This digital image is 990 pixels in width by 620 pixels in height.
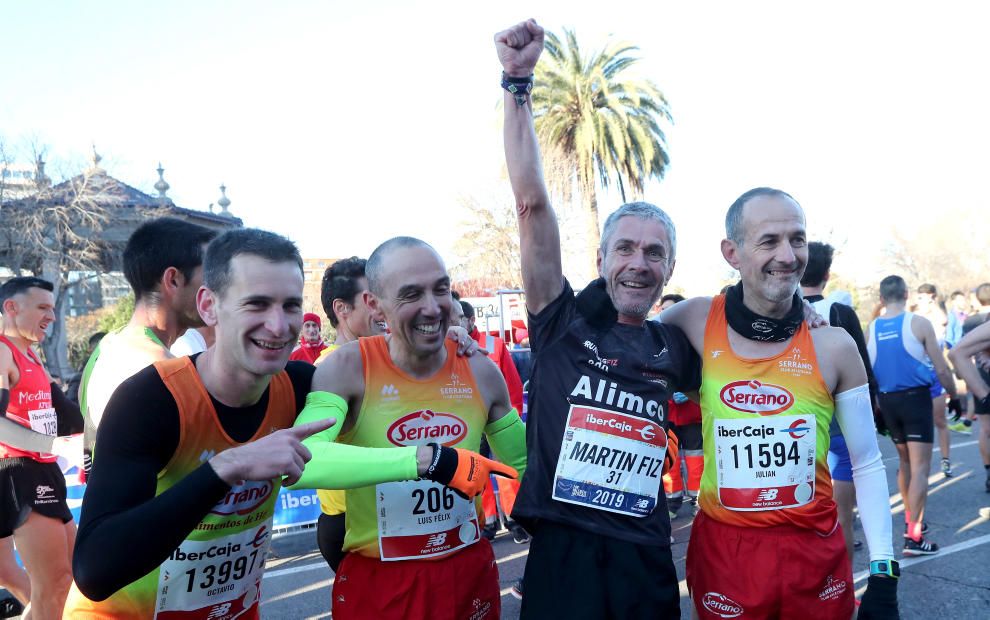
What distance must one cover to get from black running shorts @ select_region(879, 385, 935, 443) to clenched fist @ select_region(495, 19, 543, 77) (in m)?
5.13

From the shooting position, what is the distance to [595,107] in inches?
855

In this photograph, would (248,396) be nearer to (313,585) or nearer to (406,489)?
(406,489)

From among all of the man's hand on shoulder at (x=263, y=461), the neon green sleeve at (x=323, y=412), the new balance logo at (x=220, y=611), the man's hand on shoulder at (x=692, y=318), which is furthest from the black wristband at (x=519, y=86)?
the new balance logo at (x=220, y=611)

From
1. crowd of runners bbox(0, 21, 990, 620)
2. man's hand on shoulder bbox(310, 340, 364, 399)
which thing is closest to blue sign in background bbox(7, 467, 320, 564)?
crowd of runners bbox(0, 21, 990, 620)

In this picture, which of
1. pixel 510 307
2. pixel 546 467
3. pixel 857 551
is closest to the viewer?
pixel 546 467

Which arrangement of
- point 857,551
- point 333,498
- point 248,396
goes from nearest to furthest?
point 248,396, point 333,498, point 857,551

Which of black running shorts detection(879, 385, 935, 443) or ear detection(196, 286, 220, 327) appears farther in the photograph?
black running shorts detection(879, 385, 935, 443)

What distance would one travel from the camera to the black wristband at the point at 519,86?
2.55m

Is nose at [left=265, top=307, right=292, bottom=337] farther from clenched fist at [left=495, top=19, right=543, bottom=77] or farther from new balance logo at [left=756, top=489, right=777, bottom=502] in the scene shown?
new balance logo at [left=756, top=489, right=777, bottom=502]

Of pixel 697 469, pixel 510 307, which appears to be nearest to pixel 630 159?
pixel 510 307

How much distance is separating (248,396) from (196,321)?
1.05 meters

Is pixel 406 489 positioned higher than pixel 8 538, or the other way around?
pixel 406 489

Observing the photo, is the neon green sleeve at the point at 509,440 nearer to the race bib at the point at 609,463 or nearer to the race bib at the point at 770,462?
the race bib at the point at 609,463

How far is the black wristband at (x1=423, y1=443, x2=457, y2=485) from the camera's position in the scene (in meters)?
2.04
